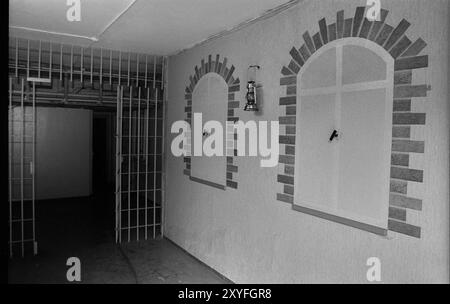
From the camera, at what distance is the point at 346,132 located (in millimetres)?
2342

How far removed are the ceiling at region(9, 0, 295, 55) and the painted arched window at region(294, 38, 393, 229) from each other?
2.64 feet

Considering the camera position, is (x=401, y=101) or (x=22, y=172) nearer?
(x=401, y=101)

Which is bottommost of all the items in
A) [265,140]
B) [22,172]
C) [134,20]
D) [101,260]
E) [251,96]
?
[101,260]

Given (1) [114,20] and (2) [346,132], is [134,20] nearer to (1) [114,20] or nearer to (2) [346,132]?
(1) [114,20]

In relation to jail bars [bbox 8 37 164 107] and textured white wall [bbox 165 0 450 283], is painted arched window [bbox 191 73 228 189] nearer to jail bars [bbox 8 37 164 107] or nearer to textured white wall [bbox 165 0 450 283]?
textured white wall [bbox 165 0 450 283]

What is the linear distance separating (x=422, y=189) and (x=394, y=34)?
93 centimetres

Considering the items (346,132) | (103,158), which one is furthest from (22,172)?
(103,158)

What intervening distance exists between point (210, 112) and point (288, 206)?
1636 mm

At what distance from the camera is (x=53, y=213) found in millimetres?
6496

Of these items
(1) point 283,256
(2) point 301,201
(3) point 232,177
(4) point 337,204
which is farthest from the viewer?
(3) point 232,177

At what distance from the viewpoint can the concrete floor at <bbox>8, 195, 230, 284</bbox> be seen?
3727 millimetres

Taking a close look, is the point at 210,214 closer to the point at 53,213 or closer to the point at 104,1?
the point at 104,1

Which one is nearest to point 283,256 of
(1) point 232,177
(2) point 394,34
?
(1) point 232,177

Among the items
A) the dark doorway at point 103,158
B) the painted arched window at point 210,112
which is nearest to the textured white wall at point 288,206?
the painted arched window at point 210,112
